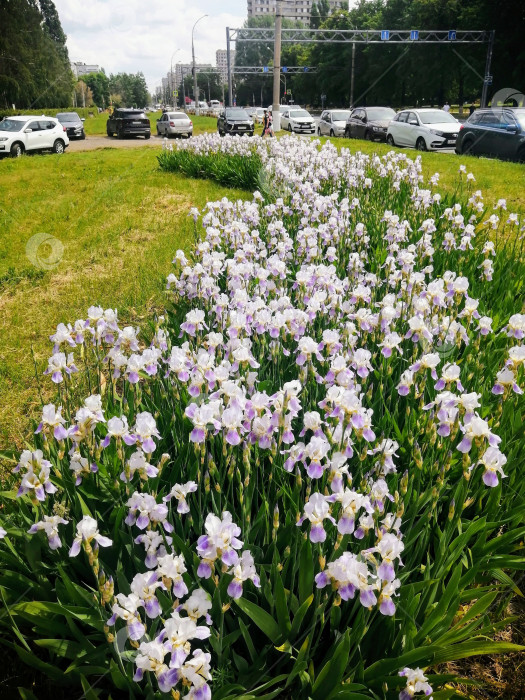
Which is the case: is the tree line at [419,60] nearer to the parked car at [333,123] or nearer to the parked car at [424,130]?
the parked car at [333,123]

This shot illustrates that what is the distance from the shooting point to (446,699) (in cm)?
150

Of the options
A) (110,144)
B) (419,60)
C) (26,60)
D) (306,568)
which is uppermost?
(419,60)

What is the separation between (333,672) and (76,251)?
6229 mm

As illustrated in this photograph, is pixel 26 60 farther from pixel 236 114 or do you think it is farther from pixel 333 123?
pixel 333 123

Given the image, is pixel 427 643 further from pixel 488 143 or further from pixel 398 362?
pixel 488 143

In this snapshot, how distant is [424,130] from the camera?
15.4m

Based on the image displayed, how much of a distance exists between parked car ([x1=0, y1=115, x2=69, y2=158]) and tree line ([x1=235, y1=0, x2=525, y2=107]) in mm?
26357

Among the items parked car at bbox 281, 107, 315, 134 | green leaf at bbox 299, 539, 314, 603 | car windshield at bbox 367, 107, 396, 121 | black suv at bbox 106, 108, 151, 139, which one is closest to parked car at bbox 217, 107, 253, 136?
parked car at bbox 281, 107, 315, 134

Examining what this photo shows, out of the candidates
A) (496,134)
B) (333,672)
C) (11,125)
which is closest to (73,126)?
(11,125)

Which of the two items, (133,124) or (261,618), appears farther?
(133,124)

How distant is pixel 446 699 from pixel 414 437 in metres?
0.85

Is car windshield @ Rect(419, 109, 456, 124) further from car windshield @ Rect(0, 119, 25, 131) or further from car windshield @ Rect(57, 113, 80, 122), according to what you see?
car windshield @ Rect(57, 113, 80, 122)

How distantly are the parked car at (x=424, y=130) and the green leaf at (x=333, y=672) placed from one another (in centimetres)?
1580

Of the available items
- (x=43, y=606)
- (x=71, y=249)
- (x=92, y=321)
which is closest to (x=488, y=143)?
(x=71, y=249)
